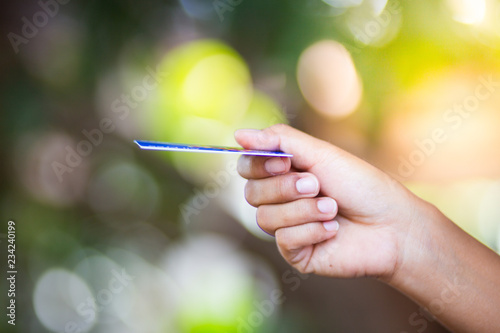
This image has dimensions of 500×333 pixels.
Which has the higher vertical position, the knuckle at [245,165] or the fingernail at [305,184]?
the fingernail at [305,184]

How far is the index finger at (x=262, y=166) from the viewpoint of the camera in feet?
2.82

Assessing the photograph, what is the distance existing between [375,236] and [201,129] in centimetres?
63

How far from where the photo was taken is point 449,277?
0.91 m

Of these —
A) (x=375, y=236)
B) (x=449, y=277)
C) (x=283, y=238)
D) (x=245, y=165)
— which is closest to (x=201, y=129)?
(x=245, y=165)

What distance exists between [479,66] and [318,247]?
91 cm

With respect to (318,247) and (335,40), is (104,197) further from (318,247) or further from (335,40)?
(335,40)

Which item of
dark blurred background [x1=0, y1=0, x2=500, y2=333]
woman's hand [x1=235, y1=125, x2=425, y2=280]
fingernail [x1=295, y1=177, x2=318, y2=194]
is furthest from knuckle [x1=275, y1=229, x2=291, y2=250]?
dark blurred background [x1=0, y1=0, x2=500, y2=333]

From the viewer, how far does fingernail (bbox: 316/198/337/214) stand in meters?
0.83

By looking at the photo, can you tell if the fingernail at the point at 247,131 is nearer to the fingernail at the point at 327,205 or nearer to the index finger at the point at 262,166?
the index finger at the point at 262,166

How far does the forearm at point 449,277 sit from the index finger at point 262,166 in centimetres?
35

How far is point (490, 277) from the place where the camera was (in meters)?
0.92

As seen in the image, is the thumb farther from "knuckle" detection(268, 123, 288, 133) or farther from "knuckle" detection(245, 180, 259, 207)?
"knuckle" detection(245, 180, 259, 207)

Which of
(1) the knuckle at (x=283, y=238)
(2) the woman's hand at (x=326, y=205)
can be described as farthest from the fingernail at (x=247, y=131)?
(1) the knuckle at (x=283, y=238)

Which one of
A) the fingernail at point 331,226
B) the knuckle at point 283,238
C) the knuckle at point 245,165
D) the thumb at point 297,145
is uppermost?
the thumb at point 297,145
